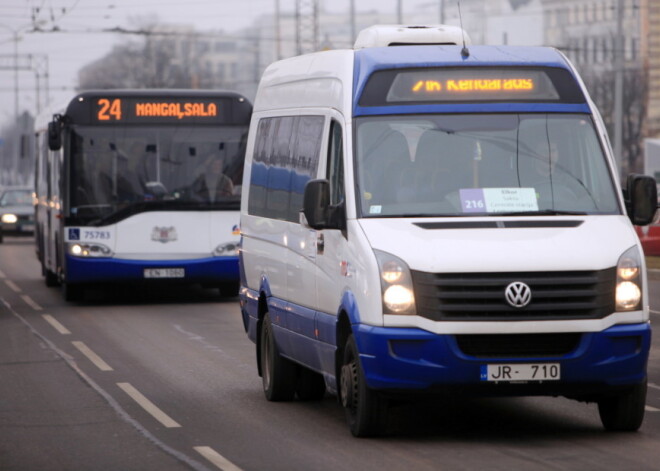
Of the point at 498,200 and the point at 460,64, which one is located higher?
the point at 460,64

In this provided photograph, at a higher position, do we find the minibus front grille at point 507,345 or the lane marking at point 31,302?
the minibus front grille at point 507,345

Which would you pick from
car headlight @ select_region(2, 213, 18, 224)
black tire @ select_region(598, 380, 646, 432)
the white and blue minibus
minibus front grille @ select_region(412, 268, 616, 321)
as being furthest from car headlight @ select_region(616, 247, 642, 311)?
car headlight @ select_region(2, 213, 18, 224)

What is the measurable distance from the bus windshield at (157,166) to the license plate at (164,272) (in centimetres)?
85

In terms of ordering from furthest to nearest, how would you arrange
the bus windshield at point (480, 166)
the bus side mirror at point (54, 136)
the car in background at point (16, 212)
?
the car in background at point (16, 212) < the bus side mirror at point (54, 136) < the bus windshield at point (480, 166)

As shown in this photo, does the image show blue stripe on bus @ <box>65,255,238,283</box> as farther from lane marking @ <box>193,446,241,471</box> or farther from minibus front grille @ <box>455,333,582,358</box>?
minibus front grille @ <box>455,333,582,358</box>

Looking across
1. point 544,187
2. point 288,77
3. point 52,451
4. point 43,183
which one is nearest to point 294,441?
point 52,451

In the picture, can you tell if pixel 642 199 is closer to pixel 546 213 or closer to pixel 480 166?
pixel 546 213

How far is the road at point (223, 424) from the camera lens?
32.0ft

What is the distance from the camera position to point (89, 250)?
23.2 m

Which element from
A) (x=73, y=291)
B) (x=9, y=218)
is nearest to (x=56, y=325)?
(x=73, y=291)

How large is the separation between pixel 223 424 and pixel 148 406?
49.0 inches

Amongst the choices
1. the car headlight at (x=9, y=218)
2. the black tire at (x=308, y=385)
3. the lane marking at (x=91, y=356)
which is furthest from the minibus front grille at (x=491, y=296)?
the car headlight at (x=9, y=218)

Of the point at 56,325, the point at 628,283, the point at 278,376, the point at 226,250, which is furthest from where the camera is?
the point at 226,250

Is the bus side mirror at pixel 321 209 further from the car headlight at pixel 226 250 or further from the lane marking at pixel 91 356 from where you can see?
the car headlight at pixel 226 250
